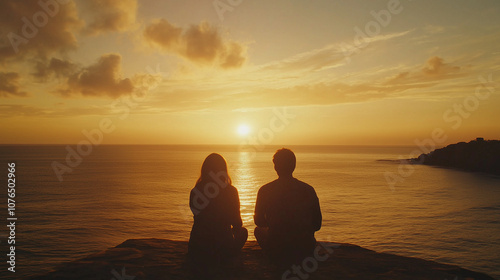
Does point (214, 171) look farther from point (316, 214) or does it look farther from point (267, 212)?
point (316, 214)

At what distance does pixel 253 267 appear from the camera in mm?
6074

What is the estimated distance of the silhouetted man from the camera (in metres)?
5.94

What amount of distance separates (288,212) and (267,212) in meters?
0.43

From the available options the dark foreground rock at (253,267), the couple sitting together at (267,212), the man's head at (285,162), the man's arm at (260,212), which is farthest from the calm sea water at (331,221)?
the man's head at (285,162)

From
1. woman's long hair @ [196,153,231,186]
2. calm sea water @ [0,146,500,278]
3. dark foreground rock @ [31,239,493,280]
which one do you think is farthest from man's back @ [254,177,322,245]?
calm sea water @ [0,146,500,278]

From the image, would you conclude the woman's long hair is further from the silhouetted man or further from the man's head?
the man's head

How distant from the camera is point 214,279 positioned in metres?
5.43

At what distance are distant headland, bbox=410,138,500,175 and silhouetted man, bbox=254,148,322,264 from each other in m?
63.4

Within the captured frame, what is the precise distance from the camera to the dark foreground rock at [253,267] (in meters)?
5.59

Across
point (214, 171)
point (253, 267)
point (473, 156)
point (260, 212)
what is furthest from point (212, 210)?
point (473, 156)

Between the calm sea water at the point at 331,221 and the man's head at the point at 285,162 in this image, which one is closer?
the man's head at the point at 285,162

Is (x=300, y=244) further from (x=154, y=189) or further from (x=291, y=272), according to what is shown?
(x=154, y=189)

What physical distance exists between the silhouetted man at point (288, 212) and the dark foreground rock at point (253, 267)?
0.32 metres

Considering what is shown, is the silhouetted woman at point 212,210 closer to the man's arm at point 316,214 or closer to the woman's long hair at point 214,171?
the woman's long hair at point 214,171
